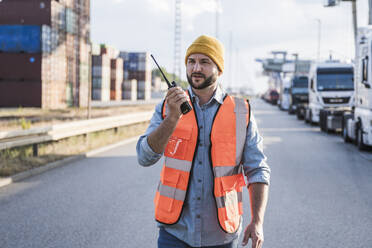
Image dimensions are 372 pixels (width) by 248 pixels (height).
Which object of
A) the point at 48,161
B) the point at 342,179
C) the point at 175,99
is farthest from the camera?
the point at 48,161

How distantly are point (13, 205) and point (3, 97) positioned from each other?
3906cm

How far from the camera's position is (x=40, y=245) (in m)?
5.60

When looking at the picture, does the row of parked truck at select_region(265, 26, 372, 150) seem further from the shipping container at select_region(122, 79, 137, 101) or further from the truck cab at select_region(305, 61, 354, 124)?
the shipping container at select_region(122, 79, 137, 101)

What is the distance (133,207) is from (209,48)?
192 inches

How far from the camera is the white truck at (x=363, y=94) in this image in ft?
47.1

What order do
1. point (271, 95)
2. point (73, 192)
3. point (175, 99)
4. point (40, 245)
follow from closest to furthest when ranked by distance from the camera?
point (175, 99) → point (40, 245) → point (73, 192) → point (271, 95)

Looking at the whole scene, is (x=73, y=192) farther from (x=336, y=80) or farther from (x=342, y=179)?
(x=336, y=80)

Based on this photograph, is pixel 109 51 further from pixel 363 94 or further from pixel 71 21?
pixel 363 94

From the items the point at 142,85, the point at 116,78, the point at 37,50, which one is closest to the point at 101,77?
the point at 116,78

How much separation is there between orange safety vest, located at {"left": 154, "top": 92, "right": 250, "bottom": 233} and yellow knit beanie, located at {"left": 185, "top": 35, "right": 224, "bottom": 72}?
269 millimetres

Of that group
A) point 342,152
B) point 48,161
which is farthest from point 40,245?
point 342,152

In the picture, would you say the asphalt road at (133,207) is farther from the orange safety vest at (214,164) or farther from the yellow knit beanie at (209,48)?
the yellow knit beanie at (209,48)

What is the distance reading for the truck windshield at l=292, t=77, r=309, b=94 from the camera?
39.6 meters

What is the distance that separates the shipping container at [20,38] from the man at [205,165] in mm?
40732
